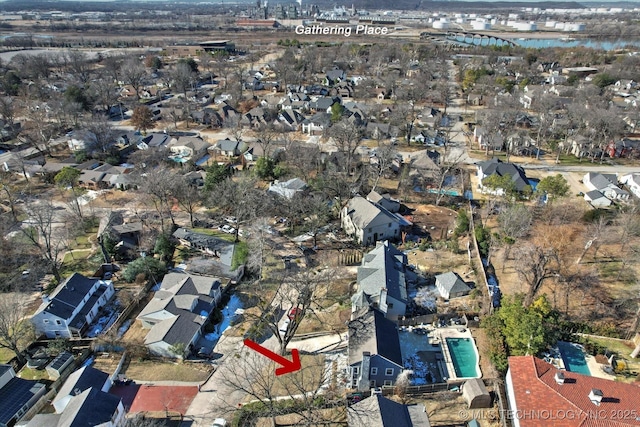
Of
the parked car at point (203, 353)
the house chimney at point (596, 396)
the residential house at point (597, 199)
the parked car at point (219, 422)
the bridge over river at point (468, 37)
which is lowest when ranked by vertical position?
the parked car at point (203, 353)

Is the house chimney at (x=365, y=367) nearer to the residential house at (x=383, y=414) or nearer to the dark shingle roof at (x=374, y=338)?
the dark shingle roof at (x=374, y=338)

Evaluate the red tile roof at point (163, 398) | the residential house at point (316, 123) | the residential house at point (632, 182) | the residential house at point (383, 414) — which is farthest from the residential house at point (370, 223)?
the residential house at point (316, 123)

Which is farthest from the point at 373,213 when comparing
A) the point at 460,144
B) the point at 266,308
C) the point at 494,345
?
the point at 460,144

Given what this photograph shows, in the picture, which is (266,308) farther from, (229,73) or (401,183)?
(229,73)

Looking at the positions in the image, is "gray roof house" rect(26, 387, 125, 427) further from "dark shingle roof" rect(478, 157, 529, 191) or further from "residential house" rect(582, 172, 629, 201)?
"residential house" rect(582, 172, 629, 201)

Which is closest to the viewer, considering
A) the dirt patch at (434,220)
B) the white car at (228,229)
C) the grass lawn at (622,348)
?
the grass lawn at (622,348)

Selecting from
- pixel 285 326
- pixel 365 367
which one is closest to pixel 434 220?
pixel 285 326
